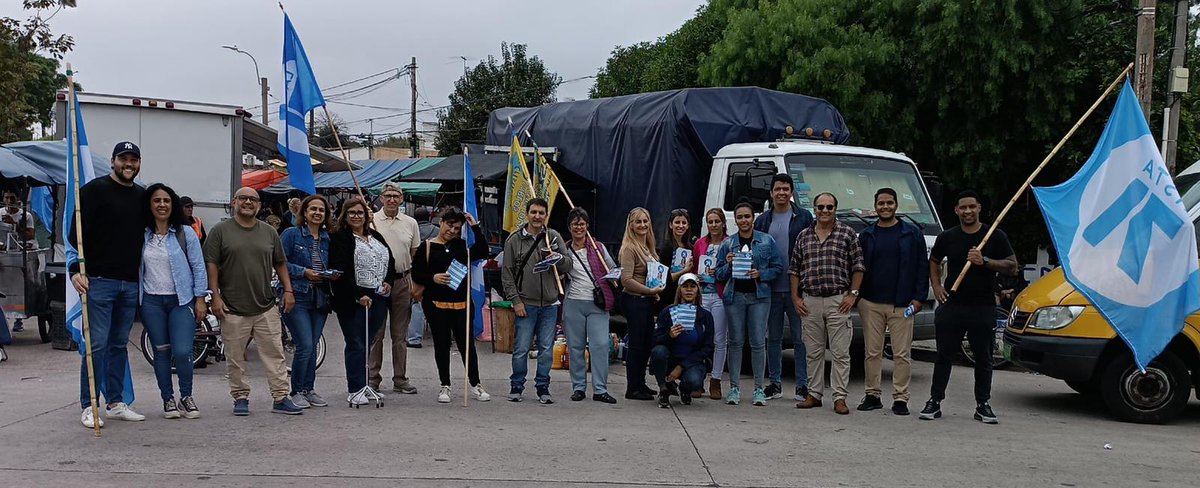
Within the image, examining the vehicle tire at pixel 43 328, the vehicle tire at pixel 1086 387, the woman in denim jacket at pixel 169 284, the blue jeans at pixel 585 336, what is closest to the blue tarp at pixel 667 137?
the blue jeans at pixel 585 336

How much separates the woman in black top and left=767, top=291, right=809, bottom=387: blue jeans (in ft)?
11.2

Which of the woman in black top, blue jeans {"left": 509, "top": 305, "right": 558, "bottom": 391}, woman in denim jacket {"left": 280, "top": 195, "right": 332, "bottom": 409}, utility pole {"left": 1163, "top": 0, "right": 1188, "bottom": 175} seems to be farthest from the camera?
utility pole {"left": 1163, "top": 0, "right": 1188, "bottom": 175}

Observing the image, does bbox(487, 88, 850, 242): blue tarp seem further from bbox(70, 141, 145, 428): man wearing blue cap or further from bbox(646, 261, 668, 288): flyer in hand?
bbox(70, 141, 145, 428): man wearing blue cap

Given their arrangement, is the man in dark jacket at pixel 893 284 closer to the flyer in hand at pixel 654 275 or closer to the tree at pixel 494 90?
the flyer in hand at pixel 654 275

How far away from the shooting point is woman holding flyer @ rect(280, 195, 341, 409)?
336 inches

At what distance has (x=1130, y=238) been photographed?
831 centimetres

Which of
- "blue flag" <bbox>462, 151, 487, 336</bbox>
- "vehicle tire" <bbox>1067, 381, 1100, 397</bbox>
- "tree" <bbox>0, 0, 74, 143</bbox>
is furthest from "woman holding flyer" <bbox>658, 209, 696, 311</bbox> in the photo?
"tree" <bbox>0, 0, 74, 143</bbox>

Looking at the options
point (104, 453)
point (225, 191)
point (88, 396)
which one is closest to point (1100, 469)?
point (104, 453)

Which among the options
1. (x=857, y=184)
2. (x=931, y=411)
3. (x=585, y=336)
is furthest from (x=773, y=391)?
(x=857, y=184)

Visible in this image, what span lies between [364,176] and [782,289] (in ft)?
65.8

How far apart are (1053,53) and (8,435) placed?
1694 cm

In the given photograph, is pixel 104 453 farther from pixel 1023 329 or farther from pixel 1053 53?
pixel 1053 53

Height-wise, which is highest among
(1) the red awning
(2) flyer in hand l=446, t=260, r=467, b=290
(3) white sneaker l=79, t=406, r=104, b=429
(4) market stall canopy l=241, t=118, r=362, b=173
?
(4) market stall canopy l=241, t=118, r=362, b=173

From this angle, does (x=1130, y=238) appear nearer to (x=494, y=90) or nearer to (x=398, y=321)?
(x=398, y=321)
